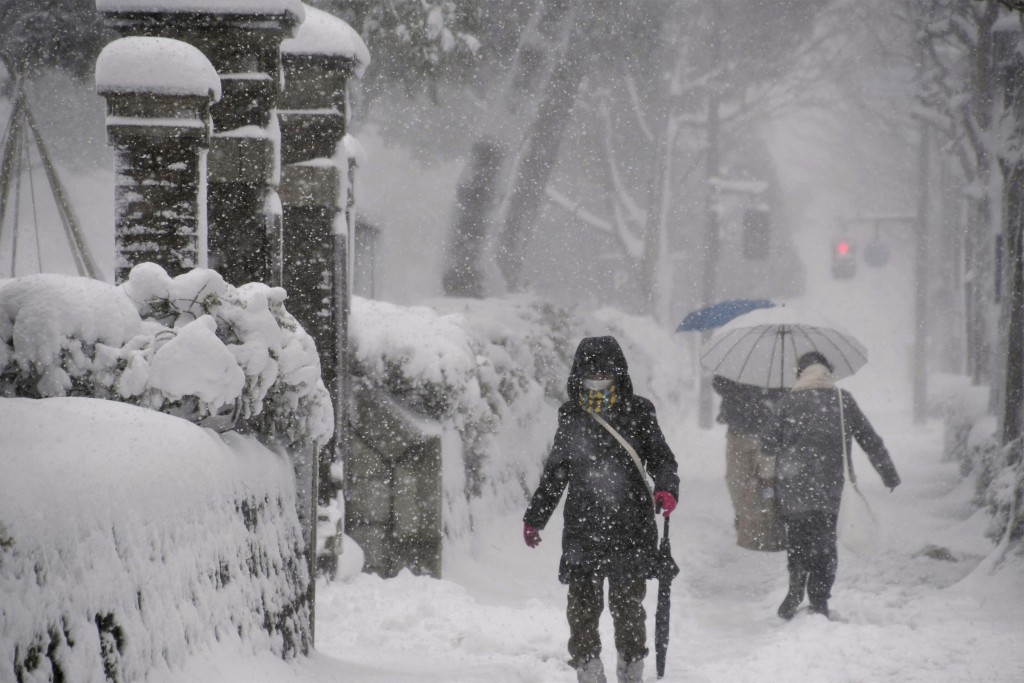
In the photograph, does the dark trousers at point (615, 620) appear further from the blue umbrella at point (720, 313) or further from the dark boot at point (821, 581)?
the blue umbrella at point (720, 313)

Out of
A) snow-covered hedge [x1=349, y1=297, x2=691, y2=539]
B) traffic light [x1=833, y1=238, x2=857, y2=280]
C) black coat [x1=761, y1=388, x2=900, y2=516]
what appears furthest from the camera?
traffic light [x1=833, y1=238, x2=857, y2=280]

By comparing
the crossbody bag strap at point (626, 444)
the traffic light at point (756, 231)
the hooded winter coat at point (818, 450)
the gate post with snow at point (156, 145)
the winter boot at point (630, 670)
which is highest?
the traffic light at point (756, 231)

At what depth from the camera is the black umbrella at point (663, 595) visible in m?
5.23

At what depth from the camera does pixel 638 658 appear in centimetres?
515

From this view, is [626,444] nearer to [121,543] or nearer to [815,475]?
[815,475]

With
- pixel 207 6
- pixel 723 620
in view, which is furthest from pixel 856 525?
pixel 207 6

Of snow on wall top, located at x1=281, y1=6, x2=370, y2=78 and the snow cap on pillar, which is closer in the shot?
the snow cap on pillar

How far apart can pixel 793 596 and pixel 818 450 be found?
1010mm

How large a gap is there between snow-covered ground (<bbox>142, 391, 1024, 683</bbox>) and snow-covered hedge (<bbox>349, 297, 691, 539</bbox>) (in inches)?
23.0

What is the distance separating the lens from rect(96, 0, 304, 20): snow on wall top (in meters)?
5.29

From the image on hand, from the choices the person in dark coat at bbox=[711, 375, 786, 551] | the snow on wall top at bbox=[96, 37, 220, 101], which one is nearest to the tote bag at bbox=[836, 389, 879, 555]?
the person in dark coat at bbox=[711, 375, 786, 551]

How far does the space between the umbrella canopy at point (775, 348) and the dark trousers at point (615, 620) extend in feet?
14.7

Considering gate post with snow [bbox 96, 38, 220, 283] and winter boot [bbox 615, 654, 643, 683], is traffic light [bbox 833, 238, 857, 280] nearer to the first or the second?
winter boot [bbox 615, 654, 643, 683]

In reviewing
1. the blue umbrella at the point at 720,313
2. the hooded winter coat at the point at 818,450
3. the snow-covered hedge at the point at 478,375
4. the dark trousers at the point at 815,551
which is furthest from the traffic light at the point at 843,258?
the dark trousers at the point at 815,551
